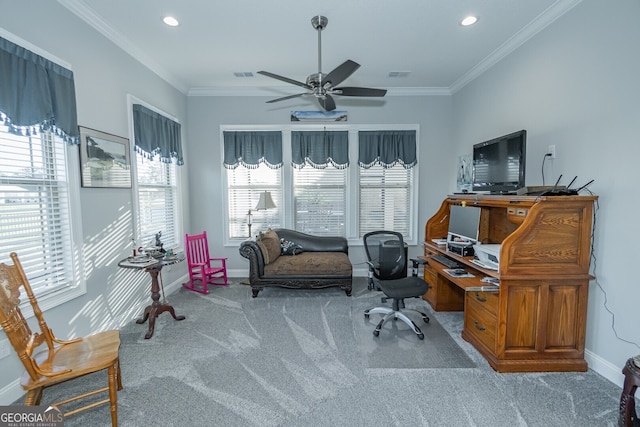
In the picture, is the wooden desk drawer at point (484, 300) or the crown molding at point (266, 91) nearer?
the wooden desk drawer at point (484, 300)

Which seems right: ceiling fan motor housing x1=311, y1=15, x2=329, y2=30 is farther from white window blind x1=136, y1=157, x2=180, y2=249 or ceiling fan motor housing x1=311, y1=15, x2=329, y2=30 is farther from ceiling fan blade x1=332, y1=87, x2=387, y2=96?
white window blind x1=136, y1=157, x2=180, y2=249

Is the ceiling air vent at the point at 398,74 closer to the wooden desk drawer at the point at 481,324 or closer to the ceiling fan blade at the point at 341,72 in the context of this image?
the ceiling fan blade at the point at 341,72

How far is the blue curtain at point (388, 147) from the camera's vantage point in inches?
187

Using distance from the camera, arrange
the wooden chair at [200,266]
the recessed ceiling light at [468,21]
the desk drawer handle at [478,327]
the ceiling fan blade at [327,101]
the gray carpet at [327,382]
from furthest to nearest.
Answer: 1. the wooden chair at [200,266]
2. the ceiling fan blade at [327,101]
3. the recessed ceiling light at [468,21]
4. the desk drawer handle at [478,327]
5. the gray carpet at [327,382]

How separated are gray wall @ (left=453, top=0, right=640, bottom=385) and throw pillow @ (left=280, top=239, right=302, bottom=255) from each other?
3.20 metres

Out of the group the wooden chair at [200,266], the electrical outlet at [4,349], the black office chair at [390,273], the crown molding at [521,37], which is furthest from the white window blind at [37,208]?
the crown molding at [521,37]

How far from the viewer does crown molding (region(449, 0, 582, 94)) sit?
2533 millimetres

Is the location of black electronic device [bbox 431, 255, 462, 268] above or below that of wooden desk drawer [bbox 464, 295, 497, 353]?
above

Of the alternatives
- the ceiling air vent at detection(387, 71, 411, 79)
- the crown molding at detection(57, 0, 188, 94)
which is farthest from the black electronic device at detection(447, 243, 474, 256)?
the crown molding at detection(57, 0, 188, 94)

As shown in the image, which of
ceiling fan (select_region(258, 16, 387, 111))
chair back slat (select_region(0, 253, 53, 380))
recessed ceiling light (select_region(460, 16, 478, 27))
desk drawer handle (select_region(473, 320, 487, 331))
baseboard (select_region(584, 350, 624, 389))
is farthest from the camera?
recessed ceiling light (select_region(460, 16, 478, 27))

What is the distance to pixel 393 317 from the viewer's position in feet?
10.1

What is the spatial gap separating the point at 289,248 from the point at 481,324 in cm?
275

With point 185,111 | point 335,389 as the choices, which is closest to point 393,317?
point 335,389

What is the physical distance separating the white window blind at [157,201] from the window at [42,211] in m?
0.98
